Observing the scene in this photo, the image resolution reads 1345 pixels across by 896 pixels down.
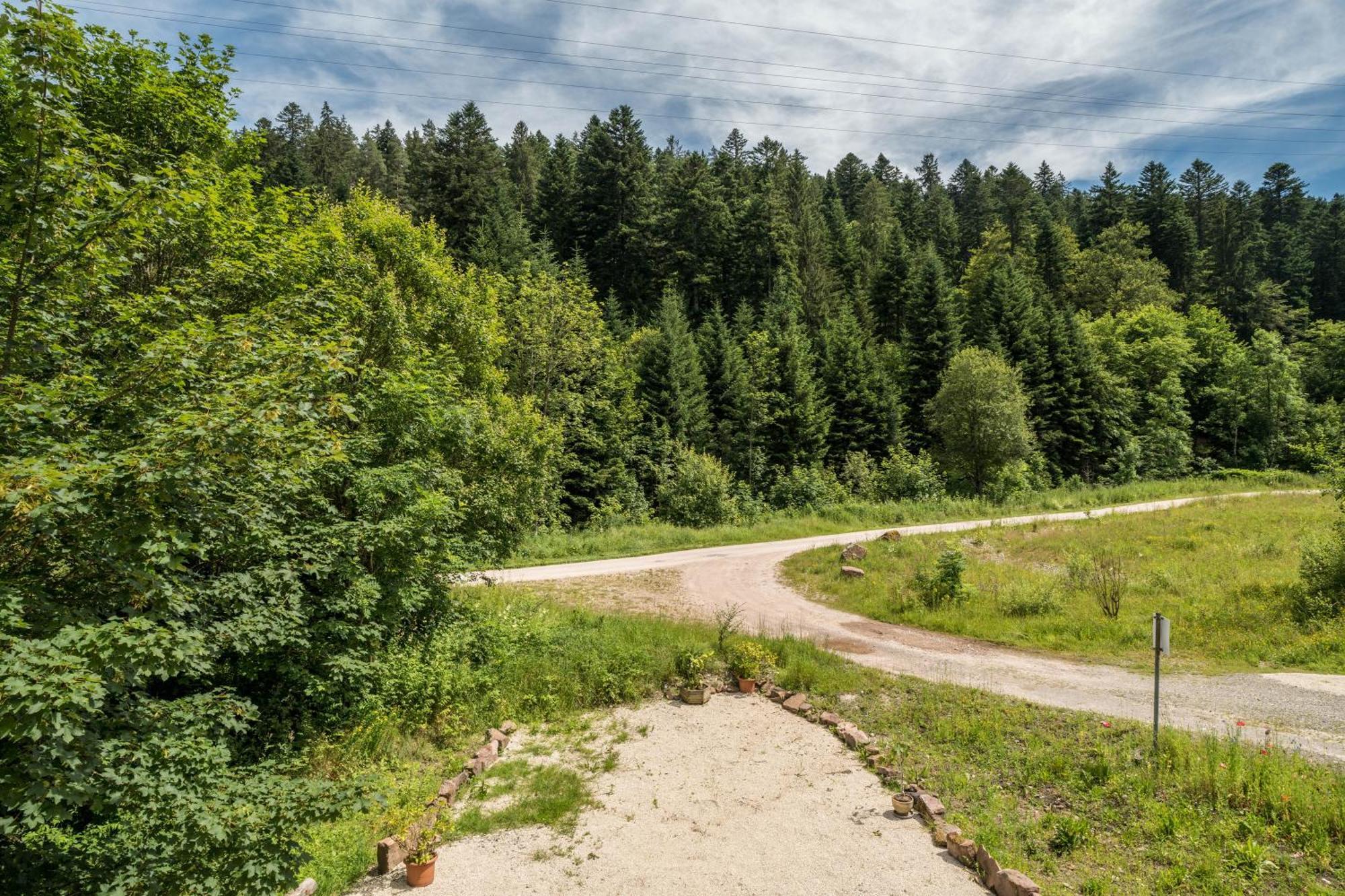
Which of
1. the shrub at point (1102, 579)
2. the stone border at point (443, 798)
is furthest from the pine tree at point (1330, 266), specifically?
the stone border at point (443, 798)

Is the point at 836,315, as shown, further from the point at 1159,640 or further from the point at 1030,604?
the point at 1159,640

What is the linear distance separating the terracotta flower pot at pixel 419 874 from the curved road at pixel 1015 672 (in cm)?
714

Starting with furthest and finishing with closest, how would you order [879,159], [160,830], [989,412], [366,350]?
1. [879,159]
2. [989,412]
3. [366,350]
4. [160,830]

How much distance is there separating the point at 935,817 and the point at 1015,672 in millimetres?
5557

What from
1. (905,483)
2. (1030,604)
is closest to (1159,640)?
(1030,604)

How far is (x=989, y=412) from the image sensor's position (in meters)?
34.9

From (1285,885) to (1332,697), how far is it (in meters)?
5.82

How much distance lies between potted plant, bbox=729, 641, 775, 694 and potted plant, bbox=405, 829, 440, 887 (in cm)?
599

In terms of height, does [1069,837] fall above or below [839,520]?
above

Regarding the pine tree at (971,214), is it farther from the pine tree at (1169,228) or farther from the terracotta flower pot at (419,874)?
the terracotta flower pot at (419,874)

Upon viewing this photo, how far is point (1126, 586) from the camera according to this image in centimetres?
1509

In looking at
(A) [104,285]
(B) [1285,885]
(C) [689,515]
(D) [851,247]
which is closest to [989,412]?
(C) [689,515]

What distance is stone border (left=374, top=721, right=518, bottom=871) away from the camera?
5863 mm

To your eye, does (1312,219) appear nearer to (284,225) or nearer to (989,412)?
(989,412)
